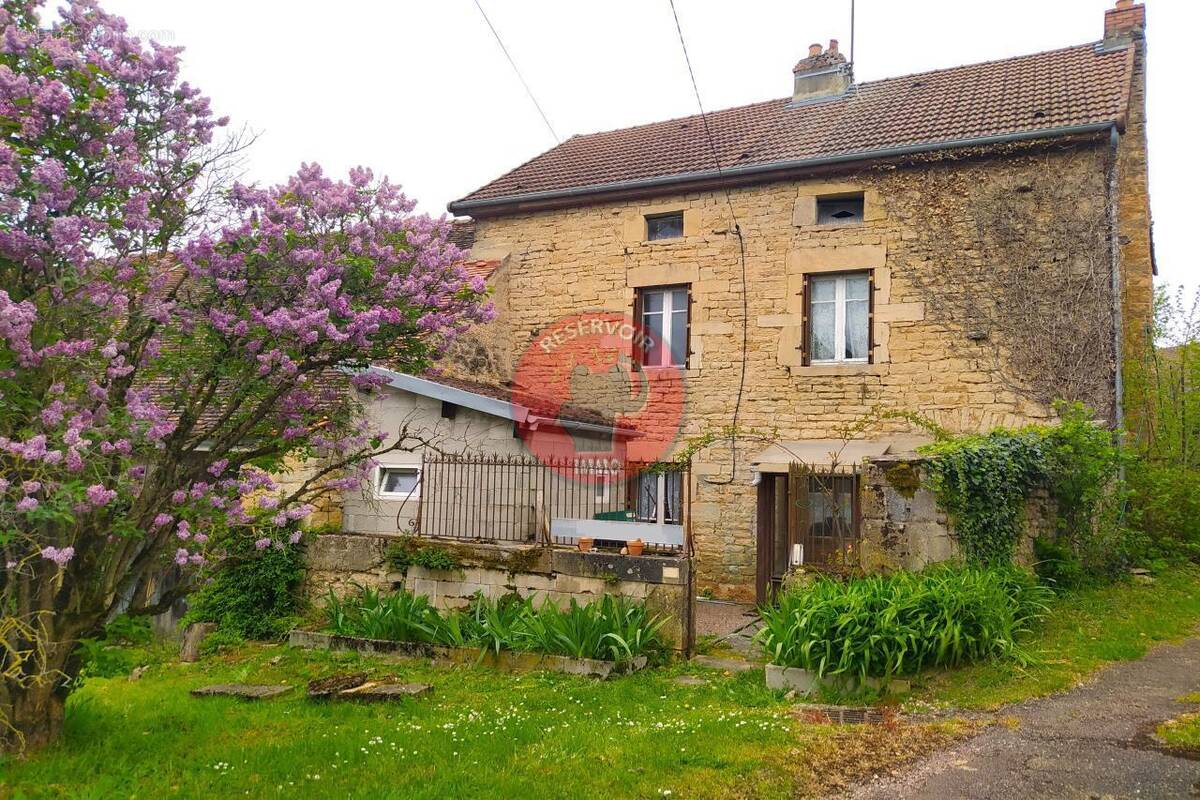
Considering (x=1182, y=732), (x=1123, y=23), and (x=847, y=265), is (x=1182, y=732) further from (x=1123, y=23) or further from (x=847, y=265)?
(x=1123, y=23)

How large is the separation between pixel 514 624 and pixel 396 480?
10.9ft

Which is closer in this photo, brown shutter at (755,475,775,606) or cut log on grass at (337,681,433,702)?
cut log on grass at (337,681,433,702)

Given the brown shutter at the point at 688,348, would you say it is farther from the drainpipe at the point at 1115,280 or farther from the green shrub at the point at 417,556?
the drainpipe at the point at 1115,280

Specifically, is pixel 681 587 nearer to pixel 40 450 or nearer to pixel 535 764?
pixel 535 764

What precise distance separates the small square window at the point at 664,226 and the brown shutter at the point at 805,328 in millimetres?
2150

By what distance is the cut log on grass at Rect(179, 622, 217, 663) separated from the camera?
30.9 feet

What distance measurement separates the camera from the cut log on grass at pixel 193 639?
30.9 ft

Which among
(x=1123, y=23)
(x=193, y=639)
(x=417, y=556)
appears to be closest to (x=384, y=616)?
(x=417, y=556)

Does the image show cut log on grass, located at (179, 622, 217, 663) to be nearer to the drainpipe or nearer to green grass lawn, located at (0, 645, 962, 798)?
green grass lawn, located at (0, 645, 962, 798)

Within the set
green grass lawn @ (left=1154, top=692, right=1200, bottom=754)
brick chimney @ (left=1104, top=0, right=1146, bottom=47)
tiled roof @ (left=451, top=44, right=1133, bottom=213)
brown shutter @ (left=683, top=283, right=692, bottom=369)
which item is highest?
brick chimney @ (left=1104, top=0, right=1146, bottom=47)

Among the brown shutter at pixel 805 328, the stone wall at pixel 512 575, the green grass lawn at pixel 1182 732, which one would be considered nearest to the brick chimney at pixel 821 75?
the brown shutter at pixel 805 328

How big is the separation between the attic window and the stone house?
0.10 ft

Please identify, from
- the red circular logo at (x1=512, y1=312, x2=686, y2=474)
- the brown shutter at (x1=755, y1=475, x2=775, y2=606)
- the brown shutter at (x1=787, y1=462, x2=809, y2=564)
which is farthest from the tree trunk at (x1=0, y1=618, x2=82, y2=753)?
the brown shutter at (x1=755, y1=475, x2=775, y2=606)

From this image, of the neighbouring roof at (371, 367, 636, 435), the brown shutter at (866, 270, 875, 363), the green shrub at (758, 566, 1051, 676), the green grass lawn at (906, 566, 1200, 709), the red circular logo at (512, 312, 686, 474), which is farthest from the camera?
the red circular logo at (512, 312, 686, 474)
